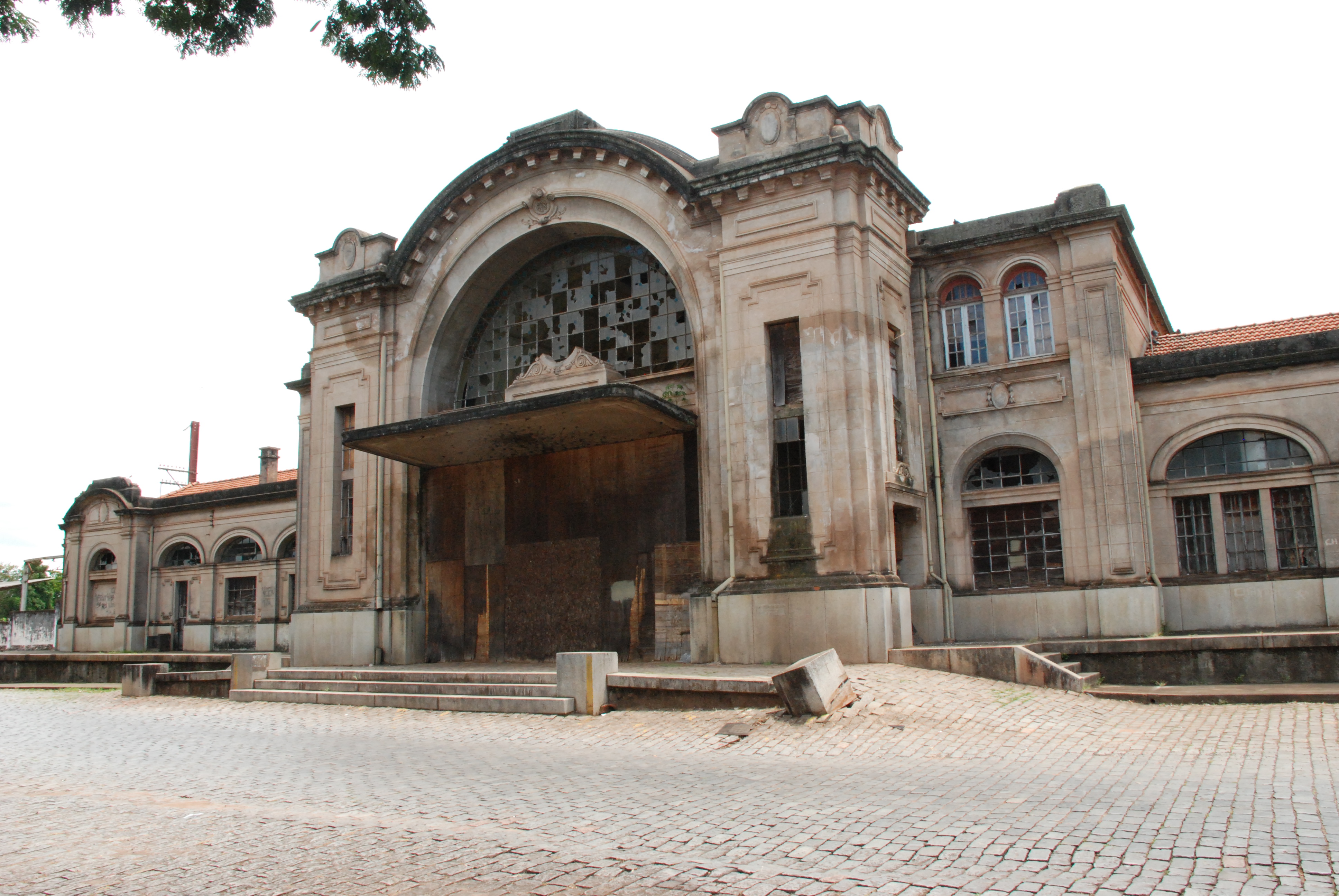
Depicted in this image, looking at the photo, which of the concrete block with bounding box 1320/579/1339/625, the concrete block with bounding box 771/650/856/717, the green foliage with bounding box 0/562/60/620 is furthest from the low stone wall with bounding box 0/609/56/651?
the concrete block with bounding box 1320/579/1339/625

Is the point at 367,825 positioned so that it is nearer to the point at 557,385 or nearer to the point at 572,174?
the point at 557,385

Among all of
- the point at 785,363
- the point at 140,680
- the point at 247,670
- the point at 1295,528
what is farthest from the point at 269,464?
the point at 1295,528

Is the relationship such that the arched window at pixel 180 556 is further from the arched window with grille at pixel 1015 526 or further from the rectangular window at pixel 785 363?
the arched window with grille at pixel 1015 526

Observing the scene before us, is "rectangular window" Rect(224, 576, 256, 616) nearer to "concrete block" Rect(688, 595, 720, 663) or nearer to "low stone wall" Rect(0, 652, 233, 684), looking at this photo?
"low stone wall" Rect(0, 652, 233, 684)

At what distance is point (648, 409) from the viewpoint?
58.1ft

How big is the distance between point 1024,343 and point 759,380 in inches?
202

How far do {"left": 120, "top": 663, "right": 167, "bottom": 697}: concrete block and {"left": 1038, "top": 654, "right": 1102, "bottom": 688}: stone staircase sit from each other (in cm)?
1591

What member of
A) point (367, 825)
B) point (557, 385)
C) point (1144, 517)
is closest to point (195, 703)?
point (557, 385)

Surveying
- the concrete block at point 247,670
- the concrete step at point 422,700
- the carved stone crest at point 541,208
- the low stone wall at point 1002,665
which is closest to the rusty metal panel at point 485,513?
the concrete block at point 247,670

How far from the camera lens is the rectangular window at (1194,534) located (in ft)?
57.7

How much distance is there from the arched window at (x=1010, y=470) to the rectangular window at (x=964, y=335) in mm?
1781

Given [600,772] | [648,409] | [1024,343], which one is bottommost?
[600,772]

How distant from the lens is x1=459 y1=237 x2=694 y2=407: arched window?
67.4 ft

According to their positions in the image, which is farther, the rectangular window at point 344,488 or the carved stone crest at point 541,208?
the rectangular window at point 344,488
